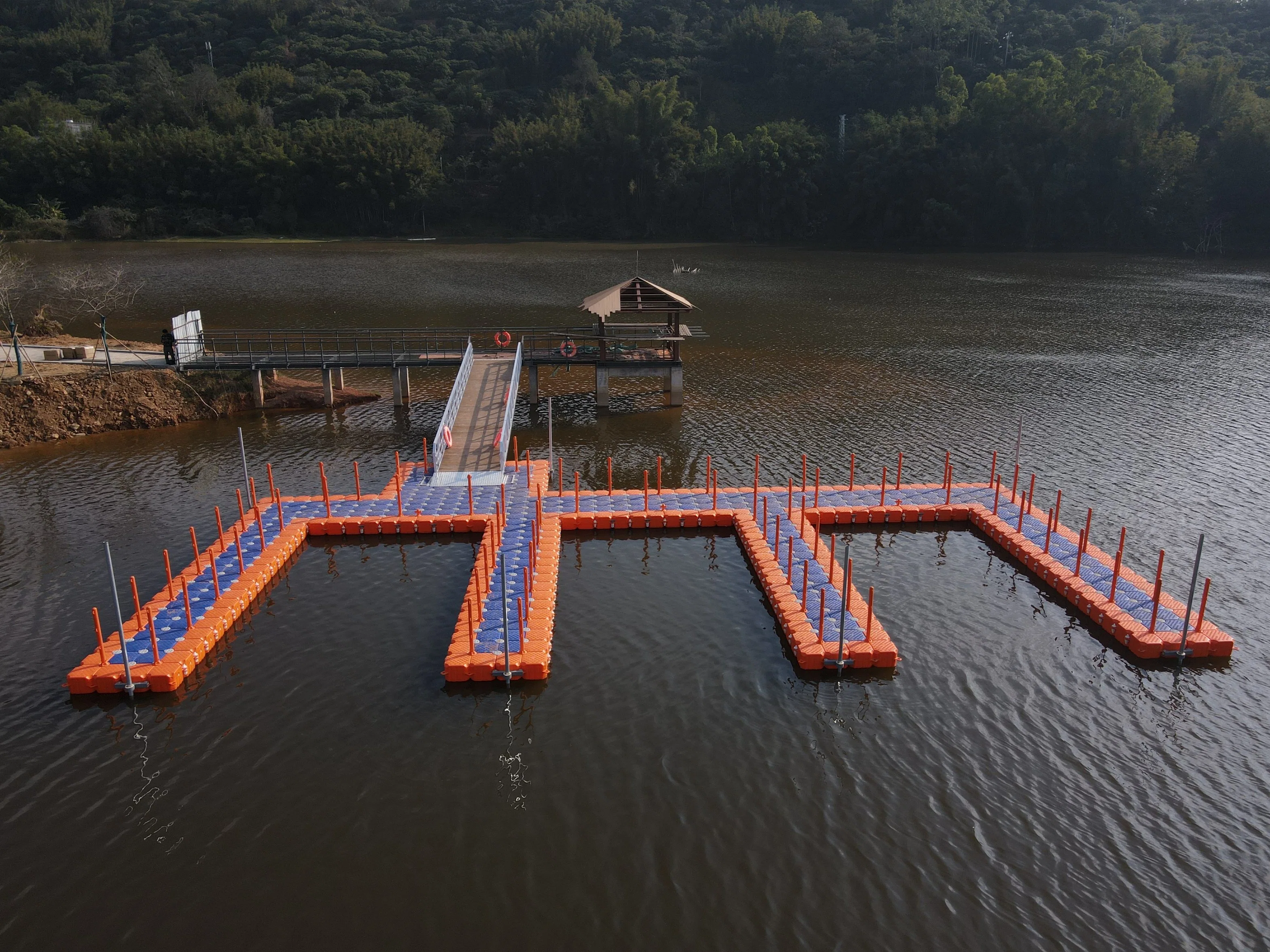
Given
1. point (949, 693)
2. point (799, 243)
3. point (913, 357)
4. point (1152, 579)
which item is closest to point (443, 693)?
point (949, 693)

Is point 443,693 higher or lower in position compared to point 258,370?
lower

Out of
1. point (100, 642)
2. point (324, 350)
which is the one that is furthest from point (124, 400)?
point (100, 642)

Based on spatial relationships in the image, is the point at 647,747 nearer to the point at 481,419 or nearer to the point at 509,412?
the point at 509,412

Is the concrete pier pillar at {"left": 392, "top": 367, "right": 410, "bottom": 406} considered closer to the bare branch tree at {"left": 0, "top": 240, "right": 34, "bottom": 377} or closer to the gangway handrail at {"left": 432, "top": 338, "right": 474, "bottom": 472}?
the gangway handrail at {"left": 432, "top": 338, "right": 474, "bottom": 472}

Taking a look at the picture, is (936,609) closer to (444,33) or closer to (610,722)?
(610,722)

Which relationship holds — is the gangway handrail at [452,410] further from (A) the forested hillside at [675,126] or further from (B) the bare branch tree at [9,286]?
(A) the forested hillside at [675,126]

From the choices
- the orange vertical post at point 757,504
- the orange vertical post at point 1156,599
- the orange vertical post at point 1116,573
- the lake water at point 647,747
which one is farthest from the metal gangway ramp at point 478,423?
the orange vertical post at point 1156,599
